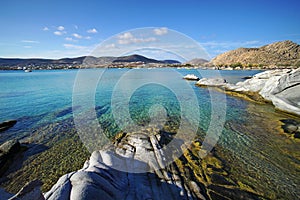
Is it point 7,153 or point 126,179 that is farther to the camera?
point 7,153

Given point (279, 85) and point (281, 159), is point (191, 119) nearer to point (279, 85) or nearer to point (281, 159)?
point (281, 159)

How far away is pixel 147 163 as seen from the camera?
21.9ft

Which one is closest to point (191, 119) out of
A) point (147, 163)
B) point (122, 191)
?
point (147, 163)

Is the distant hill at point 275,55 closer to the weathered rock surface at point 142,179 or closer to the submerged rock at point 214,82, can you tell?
the submerged rock at point 214,82

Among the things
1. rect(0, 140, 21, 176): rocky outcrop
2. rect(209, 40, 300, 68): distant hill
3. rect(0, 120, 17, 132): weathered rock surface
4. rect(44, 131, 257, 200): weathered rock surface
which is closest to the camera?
rect(44, 131, 257, 200): weathered rock surface

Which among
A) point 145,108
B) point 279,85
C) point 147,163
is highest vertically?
point 279,85

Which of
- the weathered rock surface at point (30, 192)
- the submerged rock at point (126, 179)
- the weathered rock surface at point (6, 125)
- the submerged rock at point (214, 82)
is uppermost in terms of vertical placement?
the weathered rock surface at point (30, 192)

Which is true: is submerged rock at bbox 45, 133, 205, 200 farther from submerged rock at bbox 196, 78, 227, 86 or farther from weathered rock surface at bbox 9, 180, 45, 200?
submerged rock at bbox 196, 78, 227, 86

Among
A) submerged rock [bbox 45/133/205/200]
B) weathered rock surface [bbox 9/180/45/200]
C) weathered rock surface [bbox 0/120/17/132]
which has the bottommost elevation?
weathered rock surface [bbox 0/120/17/132]

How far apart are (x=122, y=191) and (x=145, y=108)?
12.0 metres

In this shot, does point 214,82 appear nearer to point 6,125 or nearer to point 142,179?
point 142,179

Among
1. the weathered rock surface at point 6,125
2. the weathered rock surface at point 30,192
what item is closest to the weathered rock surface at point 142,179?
the weathered rock surface at point 30,192

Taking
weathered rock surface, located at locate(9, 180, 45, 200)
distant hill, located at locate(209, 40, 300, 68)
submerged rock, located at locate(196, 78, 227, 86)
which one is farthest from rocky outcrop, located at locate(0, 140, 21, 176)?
distant hill, located at locate(209, 40, 300, 68)

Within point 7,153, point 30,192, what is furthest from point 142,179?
point 7,153
